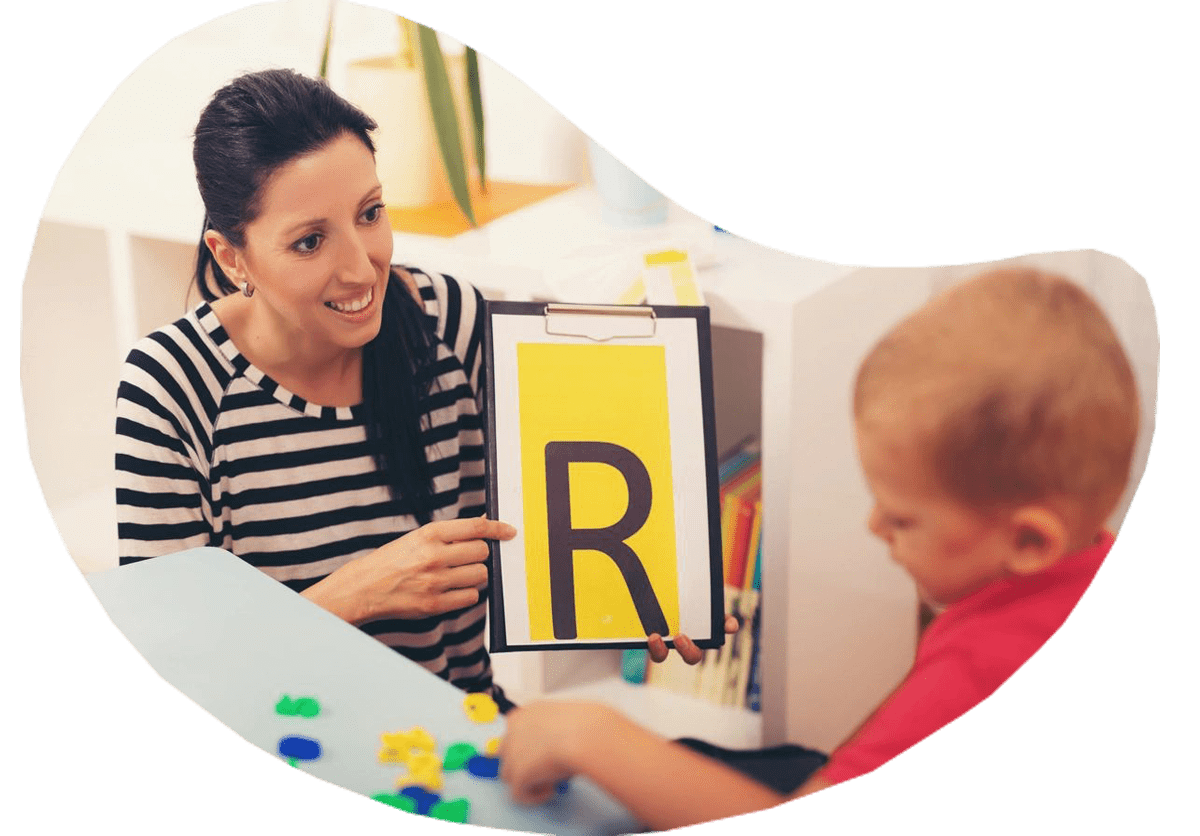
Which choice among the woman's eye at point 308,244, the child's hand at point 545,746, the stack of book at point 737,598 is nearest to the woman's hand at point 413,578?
the child's hand at point 545,746

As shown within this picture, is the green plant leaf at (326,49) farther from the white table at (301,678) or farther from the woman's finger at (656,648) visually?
the woman's finger at (656,648)

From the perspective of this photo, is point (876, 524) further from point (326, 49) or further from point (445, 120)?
point (326, 49)

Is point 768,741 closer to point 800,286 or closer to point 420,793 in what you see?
point 420,793

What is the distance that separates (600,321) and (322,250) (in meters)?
0.40

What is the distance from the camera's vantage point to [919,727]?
2572 millimetres

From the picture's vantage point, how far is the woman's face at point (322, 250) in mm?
2521

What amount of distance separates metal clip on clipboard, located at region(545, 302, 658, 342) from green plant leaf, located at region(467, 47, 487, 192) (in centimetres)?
30

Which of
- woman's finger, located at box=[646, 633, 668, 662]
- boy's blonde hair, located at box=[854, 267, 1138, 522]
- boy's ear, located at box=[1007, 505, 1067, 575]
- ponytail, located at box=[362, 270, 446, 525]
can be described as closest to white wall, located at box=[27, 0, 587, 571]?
ponytail, located at box=[362, 270, 446, 525]

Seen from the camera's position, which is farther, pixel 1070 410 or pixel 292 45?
pixel 292 45

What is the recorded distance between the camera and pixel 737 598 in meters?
2.59

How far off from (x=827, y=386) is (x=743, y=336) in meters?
0.14

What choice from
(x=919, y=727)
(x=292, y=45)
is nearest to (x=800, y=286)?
(x=919, y=727)

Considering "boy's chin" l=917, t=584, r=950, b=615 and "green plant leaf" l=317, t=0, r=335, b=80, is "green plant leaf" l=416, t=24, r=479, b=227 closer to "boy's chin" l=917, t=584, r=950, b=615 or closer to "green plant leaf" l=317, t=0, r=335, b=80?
"green plant leaf" l=317, t=0, r=335, b=80

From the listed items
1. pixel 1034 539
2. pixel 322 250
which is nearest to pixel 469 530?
pixel 322 250
